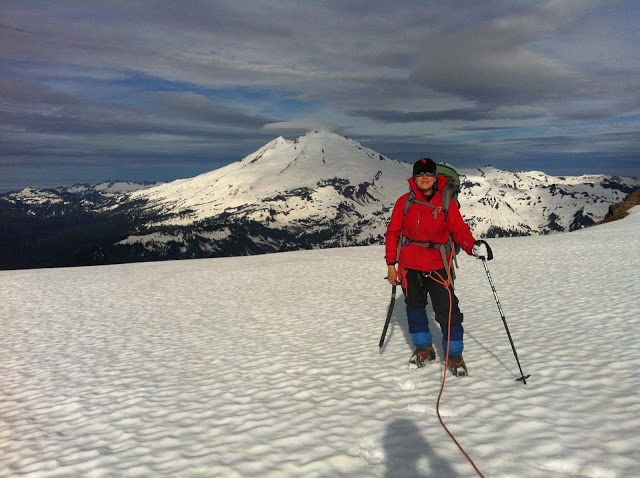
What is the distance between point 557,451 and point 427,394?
8.43 ft

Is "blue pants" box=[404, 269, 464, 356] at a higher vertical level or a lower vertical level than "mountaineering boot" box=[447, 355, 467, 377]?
higher

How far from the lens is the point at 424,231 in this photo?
8234 mm

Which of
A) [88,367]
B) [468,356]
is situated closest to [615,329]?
[468,356]

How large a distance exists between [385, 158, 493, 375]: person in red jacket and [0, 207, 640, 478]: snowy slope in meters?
→ 1.29

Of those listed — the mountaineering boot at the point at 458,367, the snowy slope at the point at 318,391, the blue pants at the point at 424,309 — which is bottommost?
the snowy slope at the point at 318,391

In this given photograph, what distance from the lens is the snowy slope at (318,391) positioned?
5.95 metres

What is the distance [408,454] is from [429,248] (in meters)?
3.96

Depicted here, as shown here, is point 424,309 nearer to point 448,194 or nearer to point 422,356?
point 422,356

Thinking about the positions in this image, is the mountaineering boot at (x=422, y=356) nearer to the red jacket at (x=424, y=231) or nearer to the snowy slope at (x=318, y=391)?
the snowy slope at (x=318, y=391)

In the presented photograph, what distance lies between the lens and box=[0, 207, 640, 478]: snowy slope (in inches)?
234

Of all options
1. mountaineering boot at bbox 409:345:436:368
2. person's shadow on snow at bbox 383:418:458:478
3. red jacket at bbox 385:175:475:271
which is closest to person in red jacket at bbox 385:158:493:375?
red jacket at bbox 385:175:475:271

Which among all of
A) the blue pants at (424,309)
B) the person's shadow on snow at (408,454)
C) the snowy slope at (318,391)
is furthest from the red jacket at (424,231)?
the person's shadow on snow at (408,454)

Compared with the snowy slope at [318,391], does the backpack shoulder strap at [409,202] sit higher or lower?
higher

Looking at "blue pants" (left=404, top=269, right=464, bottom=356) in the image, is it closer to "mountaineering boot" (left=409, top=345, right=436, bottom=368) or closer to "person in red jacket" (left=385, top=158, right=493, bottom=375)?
"person in red jacket" (left=385, top=158, right=493, bottom=375)
